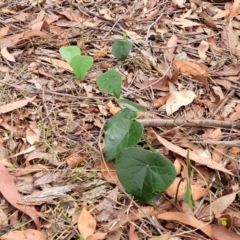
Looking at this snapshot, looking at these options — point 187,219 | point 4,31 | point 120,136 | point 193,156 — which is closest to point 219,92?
point 193,156

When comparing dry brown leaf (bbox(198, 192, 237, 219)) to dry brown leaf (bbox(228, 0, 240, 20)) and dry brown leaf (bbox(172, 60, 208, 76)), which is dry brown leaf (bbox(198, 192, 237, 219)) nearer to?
dry brown leaf (bbox(172, 60, 208, 76))

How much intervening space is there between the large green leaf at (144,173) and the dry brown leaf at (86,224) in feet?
0.43

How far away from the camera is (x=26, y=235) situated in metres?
1.16

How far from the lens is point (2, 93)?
5.29 feet

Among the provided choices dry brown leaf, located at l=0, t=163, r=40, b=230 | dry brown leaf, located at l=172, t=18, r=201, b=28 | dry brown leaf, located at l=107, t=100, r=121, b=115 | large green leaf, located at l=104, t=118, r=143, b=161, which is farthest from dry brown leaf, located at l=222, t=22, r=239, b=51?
dry brown leaf, located at l=0, t=163, r=40, b=230

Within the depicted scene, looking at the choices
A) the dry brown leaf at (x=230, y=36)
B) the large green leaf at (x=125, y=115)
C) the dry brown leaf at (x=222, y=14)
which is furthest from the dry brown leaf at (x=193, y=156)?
the dry brown leaf at (x=222, y=14)

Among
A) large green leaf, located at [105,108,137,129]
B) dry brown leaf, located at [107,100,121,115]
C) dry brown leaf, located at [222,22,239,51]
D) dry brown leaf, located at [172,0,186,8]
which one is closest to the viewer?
large green leaf, located at [105,108,137,129]

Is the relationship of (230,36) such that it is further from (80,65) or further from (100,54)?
(80,65)

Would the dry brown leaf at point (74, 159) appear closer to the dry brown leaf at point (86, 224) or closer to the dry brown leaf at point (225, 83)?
the dry brown leaf at point (86, 224)

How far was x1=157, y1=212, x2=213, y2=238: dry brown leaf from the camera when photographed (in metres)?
1.17

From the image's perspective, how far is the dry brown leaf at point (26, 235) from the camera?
1151 mm

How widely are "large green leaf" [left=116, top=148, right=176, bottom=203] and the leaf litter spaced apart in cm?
5

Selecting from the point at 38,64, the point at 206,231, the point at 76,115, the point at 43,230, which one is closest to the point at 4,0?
the point at 38,64

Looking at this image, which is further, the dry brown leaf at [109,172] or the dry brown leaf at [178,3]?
the dry brown leaf at [178,3]
